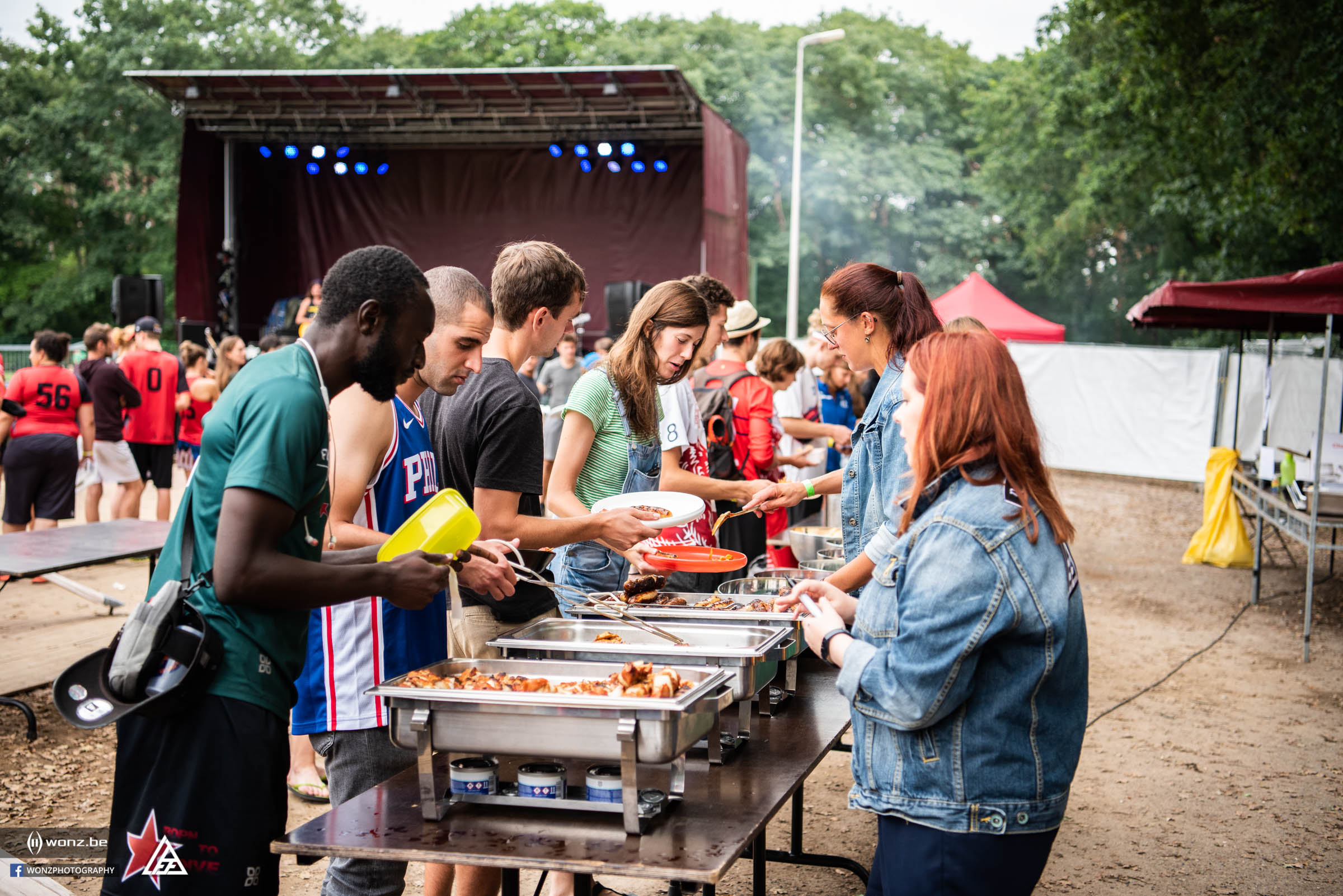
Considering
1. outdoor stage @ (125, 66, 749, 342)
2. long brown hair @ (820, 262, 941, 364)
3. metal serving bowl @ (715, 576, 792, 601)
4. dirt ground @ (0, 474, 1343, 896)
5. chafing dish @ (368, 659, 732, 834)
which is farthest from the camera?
outdoor stage @ (125, 66, 749, 342)

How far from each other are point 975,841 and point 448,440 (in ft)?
4.70

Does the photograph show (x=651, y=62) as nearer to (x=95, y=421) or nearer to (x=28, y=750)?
(x=95, y=421)

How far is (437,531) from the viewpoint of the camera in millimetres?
1811

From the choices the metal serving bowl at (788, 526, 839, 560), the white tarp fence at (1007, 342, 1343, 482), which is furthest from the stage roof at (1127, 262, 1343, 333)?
the white tarp fence at (1007, 342, 1343, 482)

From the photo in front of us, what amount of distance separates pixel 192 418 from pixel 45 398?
6.69ft

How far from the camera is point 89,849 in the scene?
3.51 metres

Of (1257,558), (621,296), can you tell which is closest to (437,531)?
(1257,558)

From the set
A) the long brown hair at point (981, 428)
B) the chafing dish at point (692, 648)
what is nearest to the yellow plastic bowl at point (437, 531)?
the chafing dish at point (692, 648)

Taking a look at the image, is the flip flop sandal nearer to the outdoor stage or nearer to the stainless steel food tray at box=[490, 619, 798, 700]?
the stainless steel food tray at box=[490, 619, 798, 700]

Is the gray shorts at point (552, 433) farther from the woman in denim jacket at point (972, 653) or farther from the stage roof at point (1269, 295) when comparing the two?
the stage roof at point (1269, 295)

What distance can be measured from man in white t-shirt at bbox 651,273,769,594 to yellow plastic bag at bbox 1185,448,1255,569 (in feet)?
23.2

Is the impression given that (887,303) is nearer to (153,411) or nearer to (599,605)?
(599,605)

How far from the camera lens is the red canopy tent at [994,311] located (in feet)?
51.8

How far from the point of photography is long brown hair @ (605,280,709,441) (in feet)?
10.1
